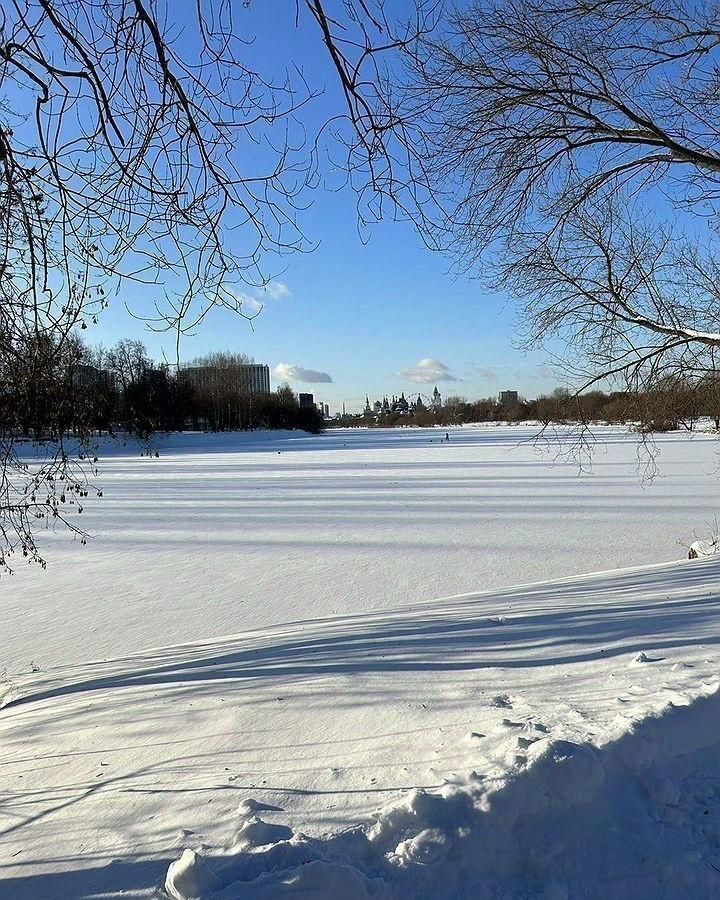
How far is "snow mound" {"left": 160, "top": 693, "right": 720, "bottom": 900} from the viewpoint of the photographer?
1751mm

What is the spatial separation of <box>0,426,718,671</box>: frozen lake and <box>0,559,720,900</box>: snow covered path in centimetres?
220

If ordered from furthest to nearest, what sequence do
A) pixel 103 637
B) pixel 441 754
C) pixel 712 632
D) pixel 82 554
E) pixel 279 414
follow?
pixel 279 414 < pixel 82 554 < pixel 103 637 < pixel 712 632 < pixel 441 754

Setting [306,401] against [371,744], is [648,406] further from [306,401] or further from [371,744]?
[306,401]

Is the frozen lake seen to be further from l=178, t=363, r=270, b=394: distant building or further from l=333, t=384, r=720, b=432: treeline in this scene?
l=178, t=363, r=270, b=394: distant building

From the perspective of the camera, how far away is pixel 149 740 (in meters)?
2.98

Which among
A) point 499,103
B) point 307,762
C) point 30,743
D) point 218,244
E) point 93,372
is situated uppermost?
point 499,103

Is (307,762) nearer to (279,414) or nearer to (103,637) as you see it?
(103,637)

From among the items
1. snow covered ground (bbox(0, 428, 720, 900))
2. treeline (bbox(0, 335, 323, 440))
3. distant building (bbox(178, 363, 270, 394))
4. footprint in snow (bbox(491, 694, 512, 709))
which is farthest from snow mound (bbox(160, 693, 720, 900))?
distant building (bbox(178, 363, 270, 394))

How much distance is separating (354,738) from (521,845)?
89 centimetres

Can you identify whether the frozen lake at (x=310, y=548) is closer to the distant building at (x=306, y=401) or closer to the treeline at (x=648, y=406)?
the treeline at (x=648, y=406)

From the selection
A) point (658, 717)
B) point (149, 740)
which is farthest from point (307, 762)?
point (658, 717)

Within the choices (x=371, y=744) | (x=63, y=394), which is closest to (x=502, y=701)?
(x=371, y=744)

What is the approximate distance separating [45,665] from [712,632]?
17.6 feet

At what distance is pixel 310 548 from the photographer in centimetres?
1052
